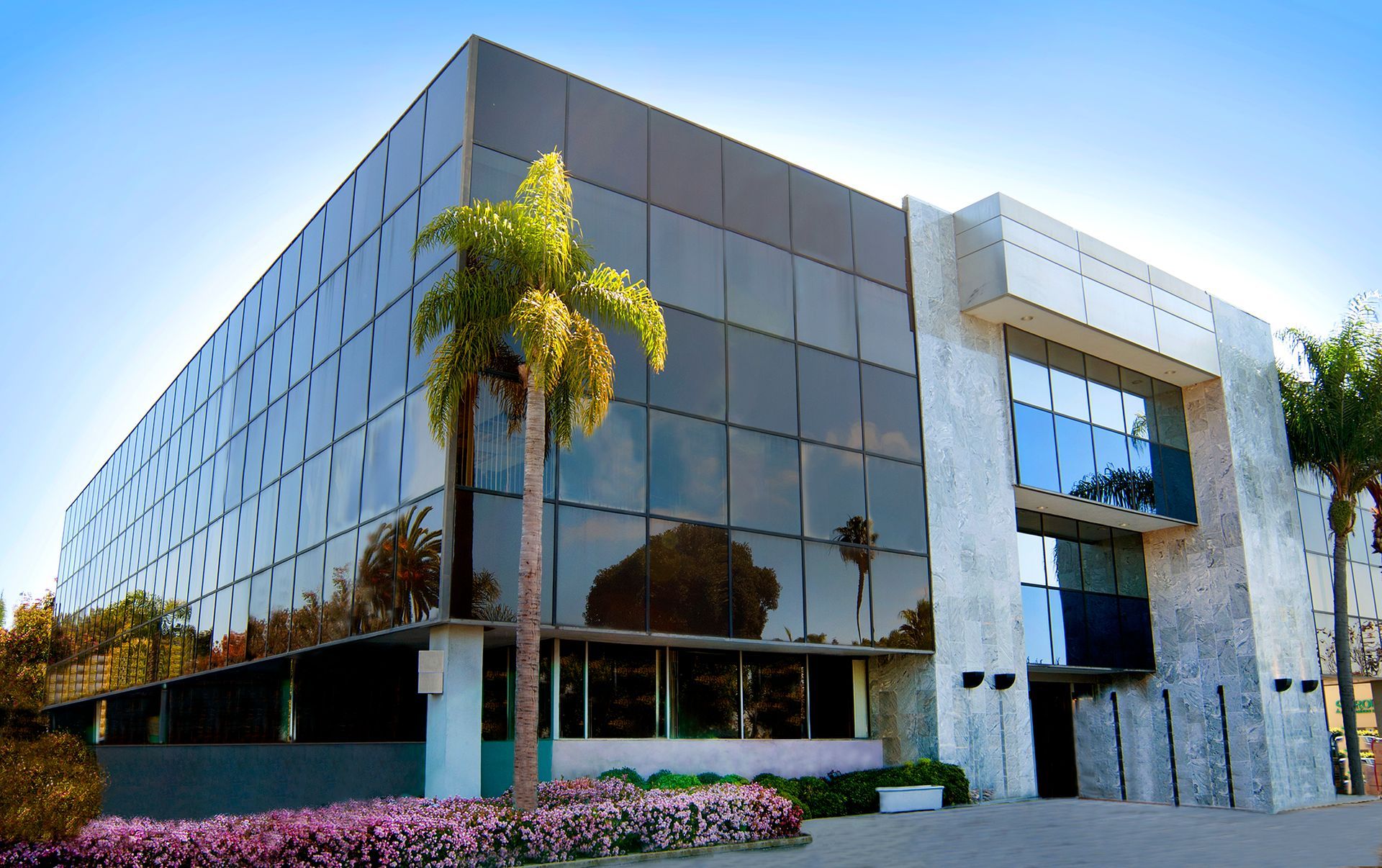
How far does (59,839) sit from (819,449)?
15.4m

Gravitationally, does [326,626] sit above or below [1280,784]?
above

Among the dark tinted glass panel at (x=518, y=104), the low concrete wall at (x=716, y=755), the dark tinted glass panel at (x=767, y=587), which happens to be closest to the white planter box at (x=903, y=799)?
the low concrete wall at (x=716, y=755)

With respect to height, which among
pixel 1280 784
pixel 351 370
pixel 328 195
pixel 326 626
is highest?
pixel 328 195

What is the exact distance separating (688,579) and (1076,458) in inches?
524

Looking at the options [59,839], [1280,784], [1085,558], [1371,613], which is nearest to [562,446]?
[59,839]

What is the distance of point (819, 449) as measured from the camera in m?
23.3

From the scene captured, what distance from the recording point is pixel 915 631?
23.8 m

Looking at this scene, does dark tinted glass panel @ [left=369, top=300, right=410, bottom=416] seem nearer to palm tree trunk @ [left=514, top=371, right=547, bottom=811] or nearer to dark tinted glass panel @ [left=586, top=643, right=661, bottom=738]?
palm tree trunk @ [left=514, top=371, right=547, bottom=811]

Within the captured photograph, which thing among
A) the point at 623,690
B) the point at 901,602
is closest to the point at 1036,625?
the point at 901,602

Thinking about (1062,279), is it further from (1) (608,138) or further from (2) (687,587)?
(2) (687,587)

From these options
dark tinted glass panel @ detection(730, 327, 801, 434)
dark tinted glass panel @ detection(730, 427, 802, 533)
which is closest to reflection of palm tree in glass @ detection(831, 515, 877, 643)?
dark tinted glass panel @ detection(730, 427, 802, 533)

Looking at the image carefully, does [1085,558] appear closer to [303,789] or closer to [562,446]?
[562,446]

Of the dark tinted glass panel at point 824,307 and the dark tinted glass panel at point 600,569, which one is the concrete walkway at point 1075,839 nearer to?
the dark tinted glass panel at point 600,569

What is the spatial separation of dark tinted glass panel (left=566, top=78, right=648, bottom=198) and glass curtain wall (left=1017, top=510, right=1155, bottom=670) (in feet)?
44.5
